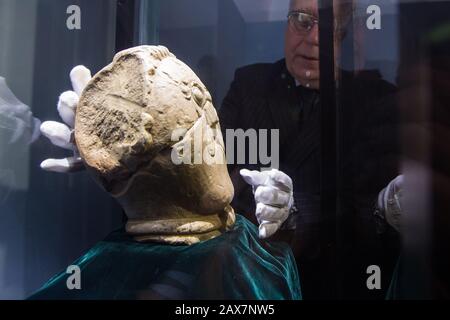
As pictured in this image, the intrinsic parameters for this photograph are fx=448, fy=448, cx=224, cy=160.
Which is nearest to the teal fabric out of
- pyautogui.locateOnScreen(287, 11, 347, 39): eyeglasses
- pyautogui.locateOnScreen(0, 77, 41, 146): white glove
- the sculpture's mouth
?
the sculpture's mouth

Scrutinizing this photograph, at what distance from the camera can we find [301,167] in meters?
1.21

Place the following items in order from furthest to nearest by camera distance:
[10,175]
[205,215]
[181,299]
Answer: [10,175] < [205,215] < [181,299]

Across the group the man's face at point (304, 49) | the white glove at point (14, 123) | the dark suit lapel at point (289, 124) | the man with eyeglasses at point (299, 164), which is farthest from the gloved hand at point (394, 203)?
the white glove at point (14, 123)

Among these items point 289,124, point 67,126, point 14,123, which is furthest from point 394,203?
point 14,123

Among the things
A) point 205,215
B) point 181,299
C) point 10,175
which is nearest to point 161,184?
point 205,215

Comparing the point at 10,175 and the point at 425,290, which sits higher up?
the point at 10,175

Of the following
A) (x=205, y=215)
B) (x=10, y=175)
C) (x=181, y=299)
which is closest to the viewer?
(x=181, y=299)

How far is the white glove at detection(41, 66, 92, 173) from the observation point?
3.97 ft

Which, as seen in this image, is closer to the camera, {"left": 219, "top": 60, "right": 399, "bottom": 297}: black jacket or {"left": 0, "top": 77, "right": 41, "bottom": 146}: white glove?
{"left": 219, "top": 60, "right": 399, "bottom": 297}: black jacket

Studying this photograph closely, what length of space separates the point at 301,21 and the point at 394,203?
56 cm

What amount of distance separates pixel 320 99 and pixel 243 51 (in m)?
0.25

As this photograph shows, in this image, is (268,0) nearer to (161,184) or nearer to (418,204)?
(161,184)

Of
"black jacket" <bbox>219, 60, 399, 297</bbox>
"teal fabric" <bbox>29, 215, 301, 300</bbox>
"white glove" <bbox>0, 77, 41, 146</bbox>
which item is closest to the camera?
"teal fabric" <bbox>29, 215, 301, 300</bbox>

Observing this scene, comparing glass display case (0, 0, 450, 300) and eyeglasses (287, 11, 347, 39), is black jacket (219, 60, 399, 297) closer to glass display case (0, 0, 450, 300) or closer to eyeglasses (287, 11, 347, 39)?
glass display case (0, 0, 450, 300)
